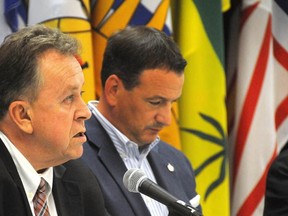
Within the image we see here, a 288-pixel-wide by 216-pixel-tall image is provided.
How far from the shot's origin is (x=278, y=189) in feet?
11.1

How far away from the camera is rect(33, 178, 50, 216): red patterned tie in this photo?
7.68 ft

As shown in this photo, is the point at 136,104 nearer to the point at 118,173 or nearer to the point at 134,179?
the point at 118,173

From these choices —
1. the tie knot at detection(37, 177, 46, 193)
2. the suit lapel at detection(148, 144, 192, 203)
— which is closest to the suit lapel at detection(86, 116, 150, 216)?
the suit lapel at detection(148, 144, 192, 203)

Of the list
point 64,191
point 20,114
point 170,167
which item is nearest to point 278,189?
point 170,167

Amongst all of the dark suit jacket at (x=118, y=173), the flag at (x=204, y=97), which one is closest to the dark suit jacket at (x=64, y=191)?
the dark suit jacket at (x=118, y=173)

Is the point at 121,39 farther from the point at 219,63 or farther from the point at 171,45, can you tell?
the point at 219,63

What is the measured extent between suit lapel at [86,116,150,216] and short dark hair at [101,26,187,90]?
0.66ft

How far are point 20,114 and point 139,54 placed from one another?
90 centimetres

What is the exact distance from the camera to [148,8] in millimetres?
3877

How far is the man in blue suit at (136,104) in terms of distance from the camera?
3.09 meters

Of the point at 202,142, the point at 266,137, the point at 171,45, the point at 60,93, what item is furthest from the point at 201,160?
the point at 60,93

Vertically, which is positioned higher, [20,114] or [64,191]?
[20,114]

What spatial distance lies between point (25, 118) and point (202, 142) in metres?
1.97

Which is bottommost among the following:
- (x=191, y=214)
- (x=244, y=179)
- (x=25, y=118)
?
(x=244, y=179)
